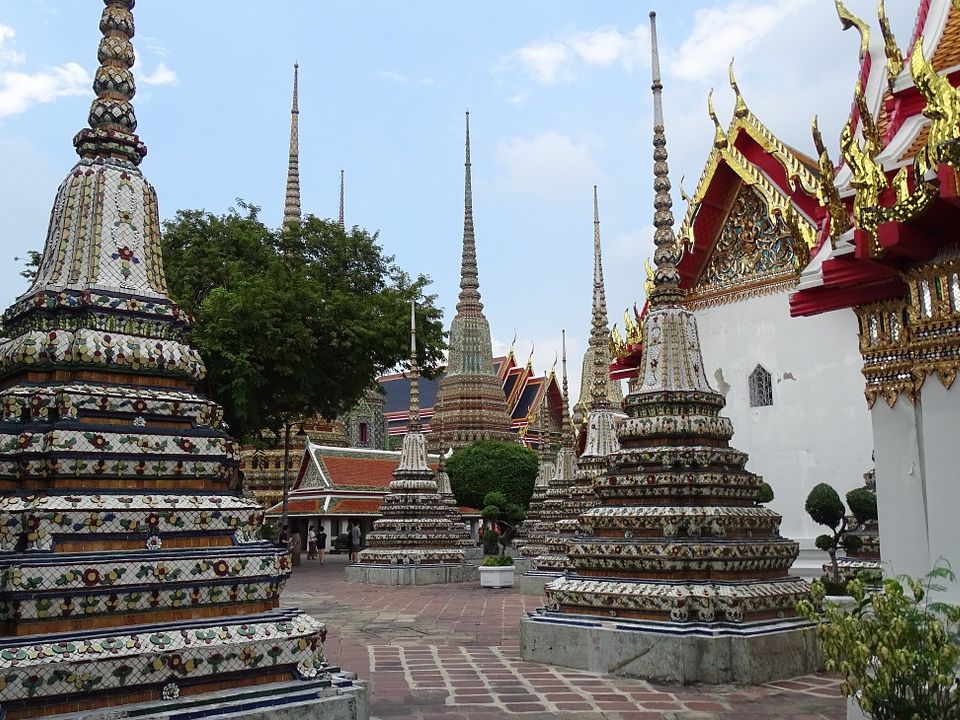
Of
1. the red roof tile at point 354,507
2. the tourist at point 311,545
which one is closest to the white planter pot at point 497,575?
the tourist at point 311,545

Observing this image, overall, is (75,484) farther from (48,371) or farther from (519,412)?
(519,412)

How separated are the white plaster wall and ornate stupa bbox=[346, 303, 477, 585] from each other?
7062 millimetres

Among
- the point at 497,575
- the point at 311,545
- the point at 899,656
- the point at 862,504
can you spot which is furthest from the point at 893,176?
the point at 311,545

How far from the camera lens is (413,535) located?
20219mm

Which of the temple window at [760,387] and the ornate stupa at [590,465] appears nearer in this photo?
the ornate stupa at [590,465]

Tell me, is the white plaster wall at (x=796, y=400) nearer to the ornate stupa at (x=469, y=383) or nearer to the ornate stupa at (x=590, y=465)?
the ornate stupa at (x=590, y=465)

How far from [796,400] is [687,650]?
32.5 feet

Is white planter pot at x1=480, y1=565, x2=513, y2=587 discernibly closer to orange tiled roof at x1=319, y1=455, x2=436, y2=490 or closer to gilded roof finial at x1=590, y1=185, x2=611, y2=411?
gilded roof finial at x1=590, y1=185, x2=611, y2=411

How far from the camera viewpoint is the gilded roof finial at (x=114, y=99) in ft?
19.9

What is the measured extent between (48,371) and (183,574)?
4.93 feet

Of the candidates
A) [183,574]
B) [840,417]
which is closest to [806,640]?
[183,574]

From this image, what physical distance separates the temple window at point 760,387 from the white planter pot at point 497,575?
18.7 feet

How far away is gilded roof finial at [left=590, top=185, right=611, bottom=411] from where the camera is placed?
1672 centimetres

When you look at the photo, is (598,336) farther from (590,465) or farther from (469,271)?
(469,271)
